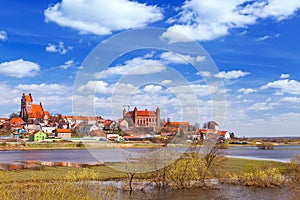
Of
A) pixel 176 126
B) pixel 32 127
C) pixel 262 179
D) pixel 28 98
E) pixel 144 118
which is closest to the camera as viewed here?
pixel 262 179

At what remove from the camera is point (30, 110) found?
547 ft

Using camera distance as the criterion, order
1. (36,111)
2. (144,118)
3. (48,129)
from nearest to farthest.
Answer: (144,118)
(48,129)
(36,111)

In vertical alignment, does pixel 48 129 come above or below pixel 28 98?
below

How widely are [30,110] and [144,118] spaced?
5773 inches

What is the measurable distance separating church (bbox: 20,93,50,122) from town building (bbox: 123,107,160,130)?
428 feet

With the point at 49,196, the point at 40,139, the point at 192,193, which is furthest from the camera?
the point at 40,139

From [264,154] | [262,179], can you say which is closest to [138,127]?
[262,179]

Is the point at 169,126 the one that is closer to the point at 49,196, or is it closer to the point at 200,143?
the point at 200,143

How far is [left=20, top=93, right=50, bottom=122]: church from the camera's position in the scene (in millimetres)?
159125

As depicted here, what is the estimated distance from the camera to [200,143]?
128 feet

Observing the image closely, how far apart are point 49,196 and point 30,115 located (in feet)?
517

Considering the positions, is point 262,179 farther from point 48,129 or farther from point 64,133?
point 48,129

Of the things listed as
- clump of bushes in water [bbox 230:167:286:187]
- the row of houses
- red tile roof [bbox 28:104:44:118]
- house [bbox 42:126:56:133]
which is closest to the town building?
the row of houses

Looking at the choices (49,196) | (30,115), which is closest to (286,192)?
(49,196)
